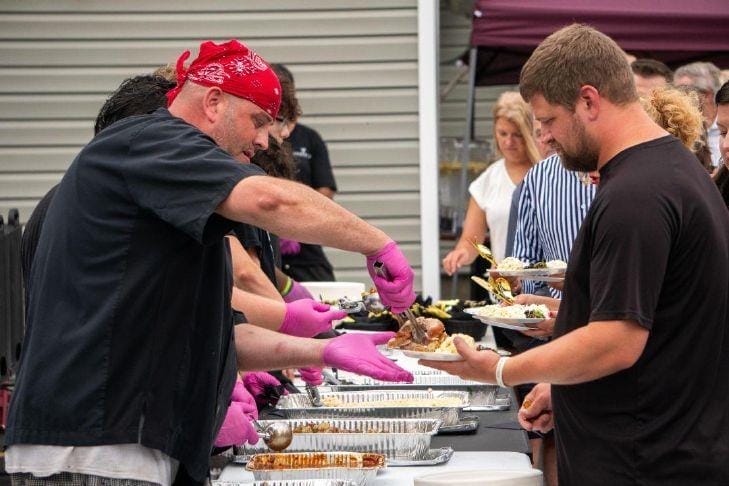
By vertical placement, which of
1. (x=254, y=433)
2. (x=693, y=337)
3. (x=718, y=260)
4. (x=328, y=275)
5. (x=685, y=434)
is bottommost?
(x=328, y=275)

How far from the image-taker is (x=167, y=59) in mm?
7734

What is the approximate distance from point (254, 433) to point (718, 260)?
4.37ft

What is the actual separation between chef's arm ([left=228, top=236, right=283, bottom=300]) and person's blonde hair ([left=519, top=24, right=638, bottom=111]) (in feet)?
5.62

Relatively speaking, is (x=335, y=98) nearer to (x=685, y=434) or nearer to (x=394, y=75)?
(x=394, y=75)

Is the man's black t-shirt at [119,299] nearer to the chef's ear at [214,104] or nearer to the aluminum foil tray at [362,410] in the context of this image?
the chef's ear at [214,104]

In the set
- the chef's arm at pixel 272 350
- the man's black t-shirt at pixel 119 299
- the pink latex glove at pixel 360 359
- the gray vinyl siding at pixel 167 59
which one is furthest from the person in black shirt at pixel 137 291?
the gray vinyl siding at pixel 167 59

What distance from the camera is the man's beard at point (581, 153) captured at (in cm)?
260

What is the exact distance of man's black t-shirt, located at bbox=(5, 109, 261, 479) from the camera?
258 cm

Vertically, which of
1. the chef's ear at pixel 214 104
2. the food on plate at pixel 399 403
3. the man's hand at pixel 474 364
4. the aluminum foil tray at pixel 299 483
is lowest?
the food on plate at pixel 399 403

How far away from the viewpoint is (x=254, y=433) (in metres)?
3.20

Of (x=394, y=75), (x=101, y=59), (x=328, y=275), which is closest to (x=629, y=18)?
(x=394, y=75)

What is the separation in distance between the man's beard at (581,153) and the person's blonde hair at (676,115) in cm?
101

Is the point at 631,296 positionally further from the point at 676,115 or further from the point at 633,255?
the point at 676,115

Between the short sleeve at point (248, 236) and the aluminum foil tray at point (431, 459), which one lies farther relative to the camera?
the short sleeve at point (248, 236)
